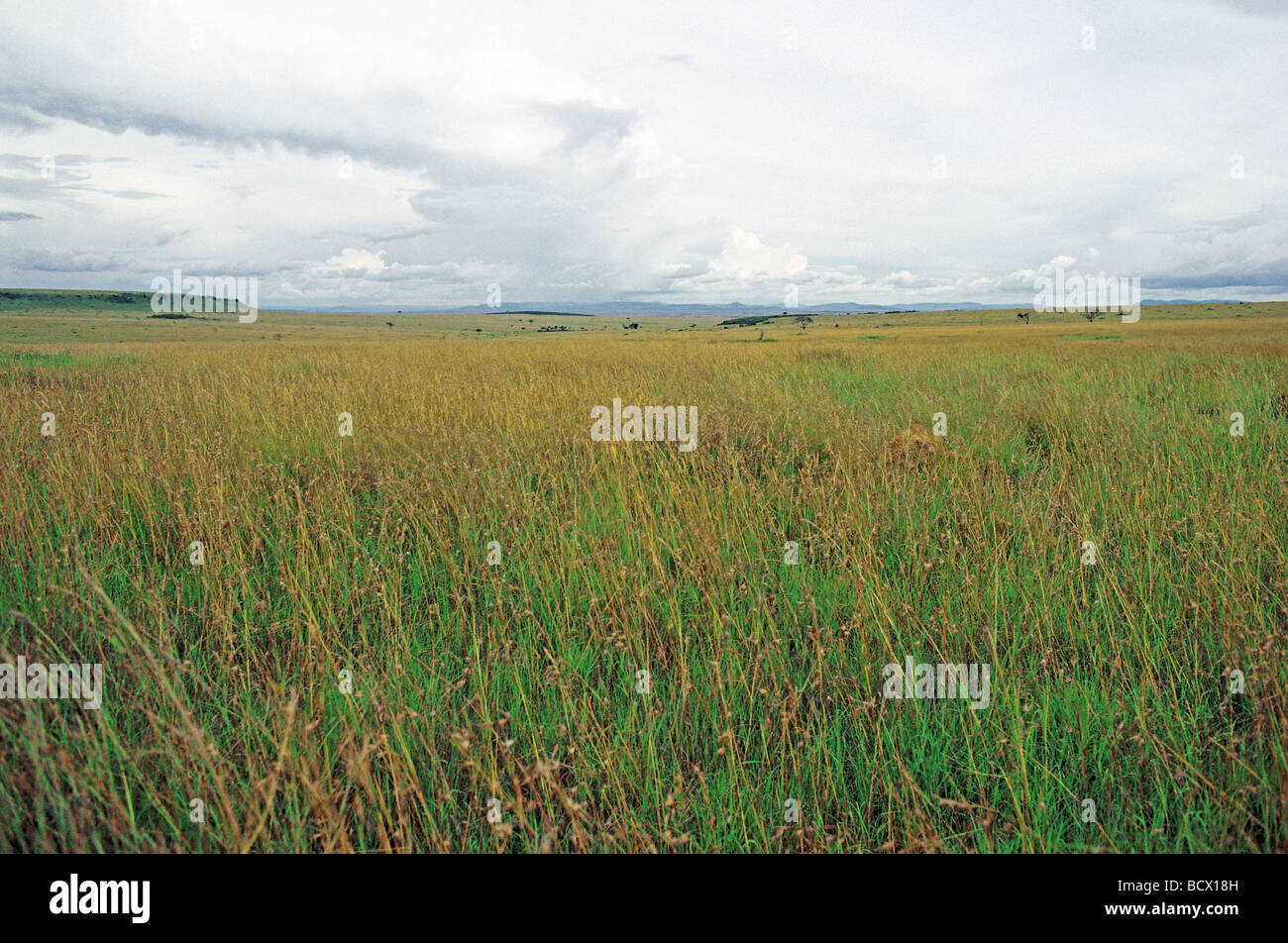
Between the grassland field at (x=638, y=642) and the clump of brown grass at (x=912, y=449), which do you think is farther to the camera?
the clump of brown grass at (x=912, y=449)

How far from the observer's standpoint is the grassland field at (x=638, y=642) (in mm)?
1732

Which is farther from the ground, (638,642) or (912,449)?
(912,449)

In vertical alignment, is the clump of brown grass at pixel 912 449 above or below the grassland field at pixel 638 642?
above

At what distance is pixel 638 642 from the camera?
2.45 m

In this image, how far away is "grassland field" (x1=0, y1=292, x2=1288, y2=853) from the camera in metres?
1.73

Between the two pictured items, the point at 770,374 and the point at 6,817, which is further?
the point at 770,374

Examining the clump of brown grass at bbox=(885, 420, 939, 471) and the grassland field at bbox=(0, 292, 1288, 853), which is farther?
the clump of brown grass at bbox=(885, 420, 939, 471)

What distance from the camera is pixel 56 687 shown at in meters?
2.12

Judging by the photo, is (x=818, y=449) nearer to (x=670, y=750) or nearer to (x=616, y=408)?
(x=616, y=408)

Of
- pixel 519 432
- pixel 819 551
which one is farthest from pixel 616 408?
pixel 819 551

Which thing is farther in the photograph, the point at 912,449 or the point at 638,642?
the point at 912,449

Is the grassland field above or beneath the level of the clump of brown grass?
beneath
